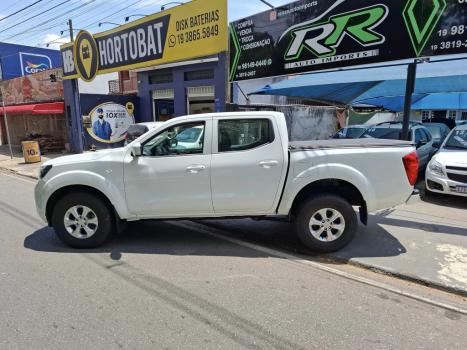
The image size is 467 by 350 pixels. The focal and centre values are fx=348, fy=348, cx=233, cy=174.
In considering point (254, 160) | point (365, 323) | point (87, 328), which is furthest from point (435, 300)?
point (87, 328)

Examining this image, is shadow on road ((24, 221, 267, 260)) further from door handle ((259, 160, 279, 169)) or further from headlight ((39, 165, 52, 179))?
door handle ((259, 160, 279, 169))

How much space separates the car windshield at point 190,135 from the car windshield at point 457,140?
6316 millimetres

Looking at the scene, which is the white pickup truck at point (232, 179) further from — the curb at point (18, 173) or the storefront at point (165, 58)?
the curb at point (18, 173)

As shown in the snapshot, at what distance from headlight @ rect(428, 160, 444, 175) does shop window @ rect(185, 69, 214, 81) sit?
31.6ft

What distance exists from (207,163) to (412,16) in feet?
15.4

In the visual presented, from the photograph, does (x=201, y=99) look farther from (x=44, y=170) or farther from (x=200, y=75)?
(x=44, y=170)

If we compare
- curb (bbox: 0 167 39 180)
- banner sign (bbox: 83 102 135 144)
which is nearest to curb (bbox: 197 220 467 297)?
curb (bbox: 0 167 39 180)

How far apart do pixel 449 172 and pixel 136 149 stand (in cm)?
605

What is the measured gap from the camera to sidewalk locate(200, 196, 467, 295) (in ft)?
13.3

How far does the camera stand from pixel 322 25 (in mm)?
7359

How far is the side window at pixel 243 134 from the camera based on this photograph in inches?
179

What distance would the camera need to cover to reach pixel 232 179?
14.7ft

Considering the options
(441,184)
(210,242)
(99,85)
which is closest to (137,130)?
(210,242)

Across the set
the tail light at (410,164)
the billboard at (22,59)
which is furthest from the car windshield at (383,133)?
the billboard at (22,59)
